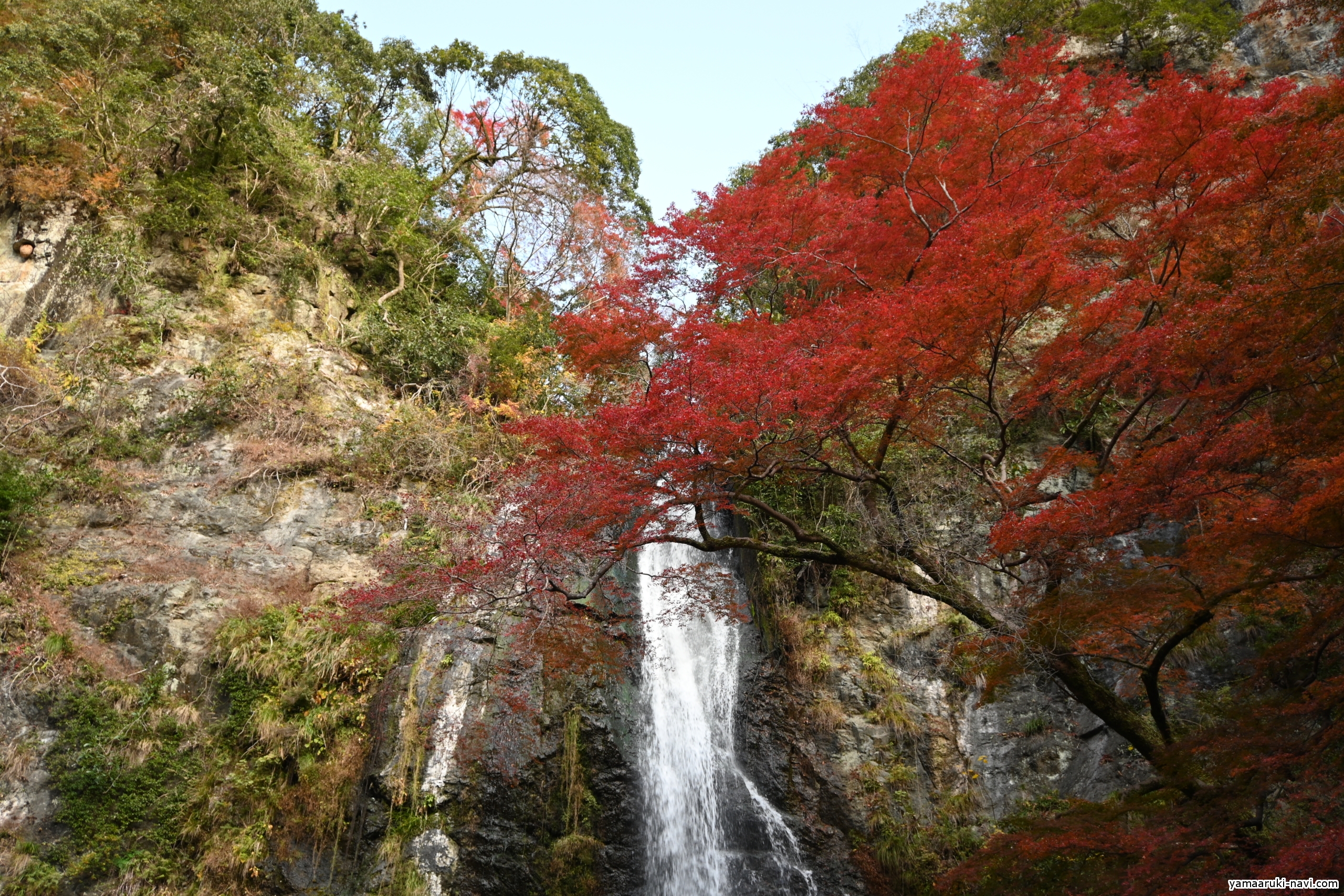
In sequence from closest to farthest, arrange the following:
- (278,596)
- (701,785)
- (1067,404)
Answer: (278,596)
(701,785)
(1067,404)

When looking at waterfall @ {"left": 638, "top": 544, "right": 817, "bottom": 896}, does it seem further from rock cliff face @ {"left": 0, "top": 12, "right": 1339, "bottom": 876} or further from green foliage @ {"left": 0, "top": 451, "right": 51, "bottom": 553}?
green foliage @ {"left": 0, "top": 451, "right": 51, "bottom": 553}

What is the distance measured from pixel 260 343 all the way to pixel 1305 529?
565 inches

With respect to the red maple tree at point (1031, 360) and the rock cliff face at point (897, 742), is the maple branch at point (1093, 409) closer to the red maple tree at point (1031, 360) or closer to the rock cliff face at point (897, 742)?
the red maple tree at point (1031, 360)

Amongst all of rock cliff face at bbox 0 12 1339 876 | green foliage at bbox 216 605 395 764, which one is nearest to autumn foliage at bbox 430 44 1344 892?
rock cliff face at bbox 0 12 1339 876

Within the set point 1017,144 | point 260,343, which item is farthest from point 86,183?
point 1017,144

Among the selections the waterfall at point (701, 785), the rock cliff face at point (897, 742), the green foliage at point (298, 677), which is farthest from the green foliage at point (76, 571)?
the rock cliff face at point (897, 742)

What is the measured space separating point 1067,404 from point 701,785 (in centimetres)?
831

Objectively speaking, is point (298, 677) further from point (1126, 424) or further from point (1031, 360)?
point (1126, 424)

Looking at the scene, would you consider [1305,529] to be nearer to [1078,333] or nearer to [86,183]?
[1078,333]

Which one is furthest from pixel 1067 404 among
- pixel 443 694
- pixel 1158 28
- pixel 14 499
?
pixel 14 499

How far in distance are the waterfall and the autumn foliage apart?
2049 mm

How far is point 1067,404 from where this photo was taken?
11469mm

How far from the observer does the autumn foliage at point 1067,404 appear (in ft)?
15.6

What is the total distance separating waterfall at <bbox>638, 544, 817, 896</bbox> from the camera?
9164mm
